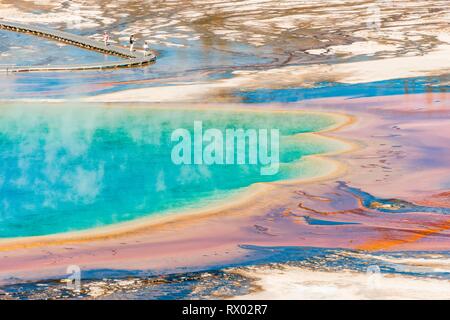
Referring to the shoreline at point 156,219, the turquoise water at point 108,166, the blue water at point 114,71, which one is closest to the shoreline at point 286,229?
the shoreline at point 156,219

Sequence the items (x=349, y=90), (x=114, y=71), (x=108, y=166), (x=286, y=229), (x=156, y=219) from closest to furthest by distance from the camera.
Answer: (x=286, y=229) < (x=156, y=219) < (x=108, y=166) < (x=349, y=90) < (x=114, y=71)

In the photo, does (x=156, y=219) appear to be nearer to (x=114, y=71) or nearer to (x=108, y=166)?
(x=108, y=166)

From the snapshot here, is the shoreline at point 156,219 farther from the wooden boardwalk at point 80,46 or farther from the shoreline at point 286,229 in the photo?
the wooden boardwalk at point 80,46

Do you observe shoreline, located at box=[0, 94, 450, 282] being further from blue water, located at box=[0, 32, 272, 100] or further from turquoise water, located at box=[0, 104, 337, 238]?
blue water, located at box=[0, 32, 272, 100]

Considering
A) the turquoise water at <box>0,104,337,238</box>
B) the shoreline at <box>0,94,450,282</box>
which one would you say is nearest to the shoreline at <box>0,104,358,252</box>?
the shoreline at <box>0,94,450,282</box>

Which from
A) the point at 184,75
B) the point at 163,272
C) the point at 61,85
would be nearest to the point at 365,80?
the point at 184,75

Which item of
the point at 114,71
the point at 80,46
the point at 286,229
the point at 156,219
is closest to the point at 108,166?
the point at 156,219
